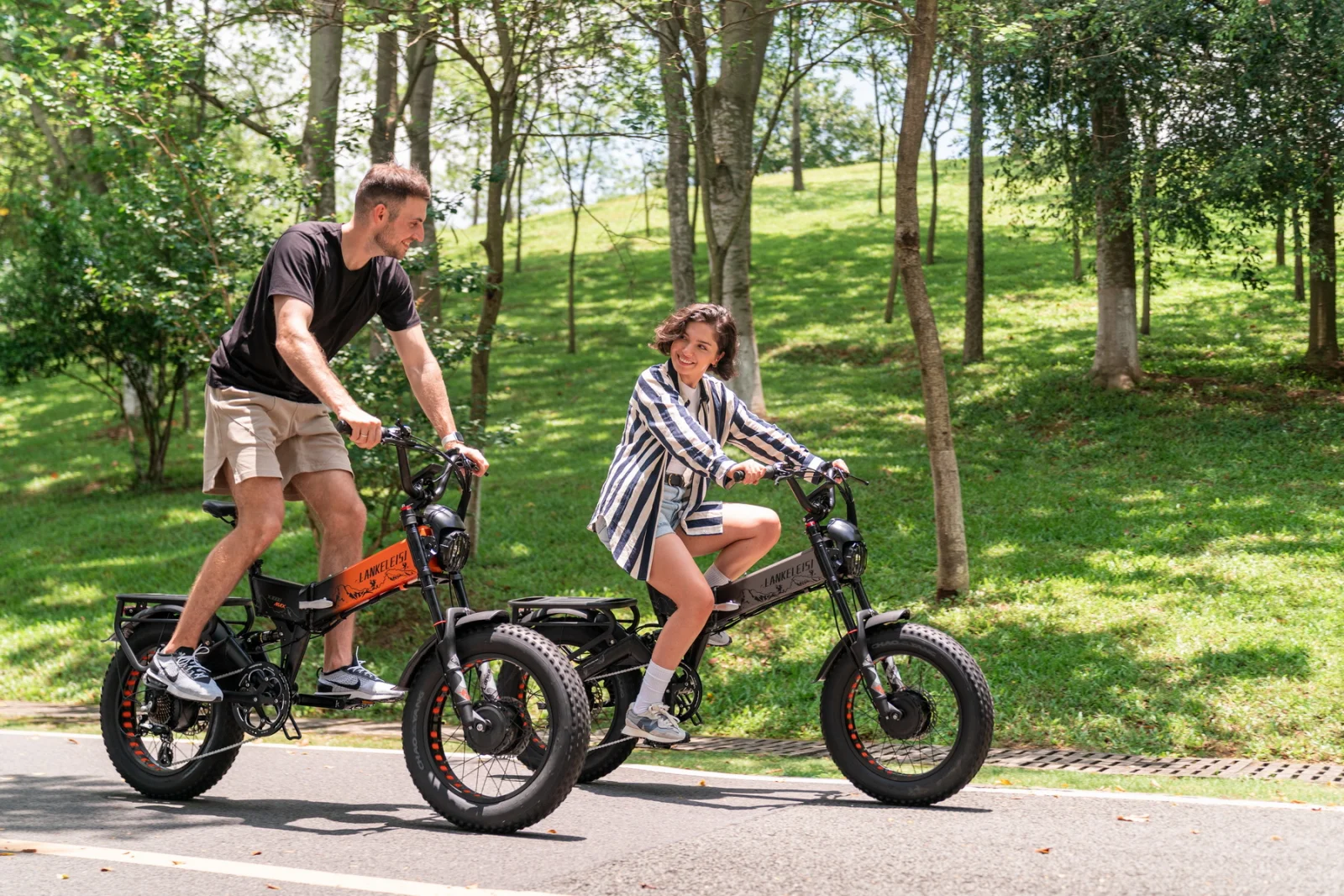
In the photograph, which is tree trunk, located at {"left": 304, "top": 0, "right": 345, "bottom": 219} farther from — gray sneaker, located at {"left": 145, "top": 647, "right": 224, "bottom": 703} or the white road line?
the white road line

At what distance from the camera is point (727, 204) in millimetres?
15797

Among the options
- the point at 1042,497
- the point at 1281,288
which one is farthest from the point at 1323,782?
the point at 1281,288

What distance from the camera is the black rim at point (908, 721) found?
4.94 m

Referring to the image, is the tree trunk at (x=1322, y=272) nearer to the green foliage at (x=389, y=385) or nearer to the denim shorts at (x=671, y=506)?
the green foliage at (x=389, y=385)

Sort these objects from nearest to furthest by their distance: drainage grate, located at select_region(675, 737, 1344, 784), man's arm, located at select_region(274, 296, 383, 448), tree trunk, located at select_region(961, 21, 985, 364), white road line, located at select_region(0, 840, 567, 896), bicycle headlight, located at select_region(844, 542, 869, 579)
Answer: white road line, located at select_region(0, 840, 567, 896), man's arm, located at select_region(274, 296, 383, 448), bicycle headlight, located at select_region(844, 542, 869, 579), drainage grate, located at select_region(675, 737, 1344, 784), tree trunk, located at select_region(961, 21, 985, 364)

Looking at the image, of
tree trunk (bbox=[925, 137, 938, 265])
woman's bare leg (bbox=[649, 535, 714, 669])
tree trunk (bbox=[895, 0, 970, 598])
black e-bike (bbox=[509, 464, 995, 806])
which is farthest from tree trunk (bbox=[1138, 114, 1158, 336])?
woman's bare leg (bbox=[649, 535, 714, 669])

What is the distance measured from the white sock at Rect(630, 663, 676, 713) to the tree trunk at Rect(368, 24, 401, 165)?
→ 578cm

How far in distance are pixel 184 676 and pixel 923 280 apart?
5.82 metres

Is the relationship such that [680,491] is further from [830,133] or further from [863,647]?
[830,133]

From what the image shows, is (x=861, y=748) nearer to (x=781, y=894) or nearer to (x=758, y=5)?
(x=781, y=894)

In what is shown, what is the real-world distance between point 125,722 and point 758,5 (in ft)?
39.1

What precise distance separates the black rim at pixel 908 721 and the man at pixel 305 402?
1.82m

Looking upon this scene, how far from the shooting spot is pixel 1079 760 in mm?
6773

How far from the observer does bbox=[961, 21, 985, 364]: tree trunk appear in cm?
1659
